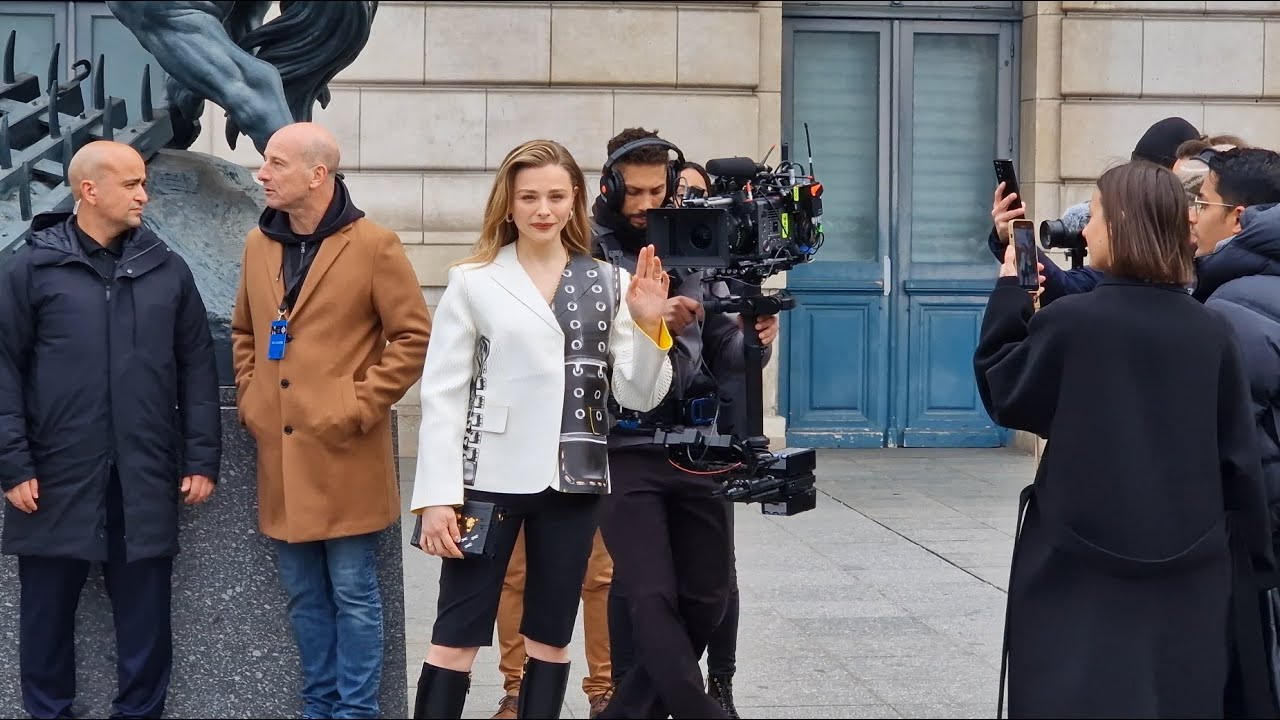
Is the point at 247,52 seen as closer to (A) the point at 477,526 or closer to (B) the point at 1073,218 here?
(A) the point at 477,526

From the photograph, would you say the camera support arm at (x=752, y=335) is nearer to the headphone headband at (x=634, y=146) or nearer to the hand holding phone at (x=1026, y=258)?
the headphone headband at (x=634, y=146)

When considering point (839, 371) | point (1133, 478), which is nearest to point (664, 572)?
point (1133, 478)

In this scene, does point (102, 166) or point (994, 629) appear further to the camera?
point (994, 629)

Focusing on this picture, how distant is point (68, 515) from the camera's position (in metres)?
4.84

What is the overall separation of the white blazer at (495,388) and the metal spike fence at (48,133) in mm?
2239

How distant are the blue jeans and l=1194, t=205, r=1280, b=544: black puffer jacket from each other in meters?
2.48

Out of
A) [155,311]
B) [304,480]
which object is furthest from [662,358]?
[155,311]

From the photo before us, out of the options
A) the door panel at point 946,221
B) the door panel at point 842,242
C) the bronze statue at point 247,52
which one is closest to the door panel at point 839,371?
the door panel at point 842,242

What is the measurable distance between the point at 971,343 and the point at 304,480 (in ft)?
29.1

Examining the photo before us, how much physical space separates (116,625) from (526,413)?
5.27 feet

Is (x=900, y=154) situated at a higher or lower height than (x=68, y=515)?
higher

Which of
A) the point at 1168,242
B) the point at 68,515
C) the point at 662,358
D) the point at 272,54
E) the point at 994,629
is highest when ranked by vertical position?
the point at 272,54

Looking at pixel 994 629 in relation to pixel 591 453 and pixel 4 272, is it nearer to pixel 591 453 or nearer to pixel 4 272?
pixel 591 453

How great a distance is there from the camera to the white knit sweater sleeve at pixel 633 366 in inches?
173
